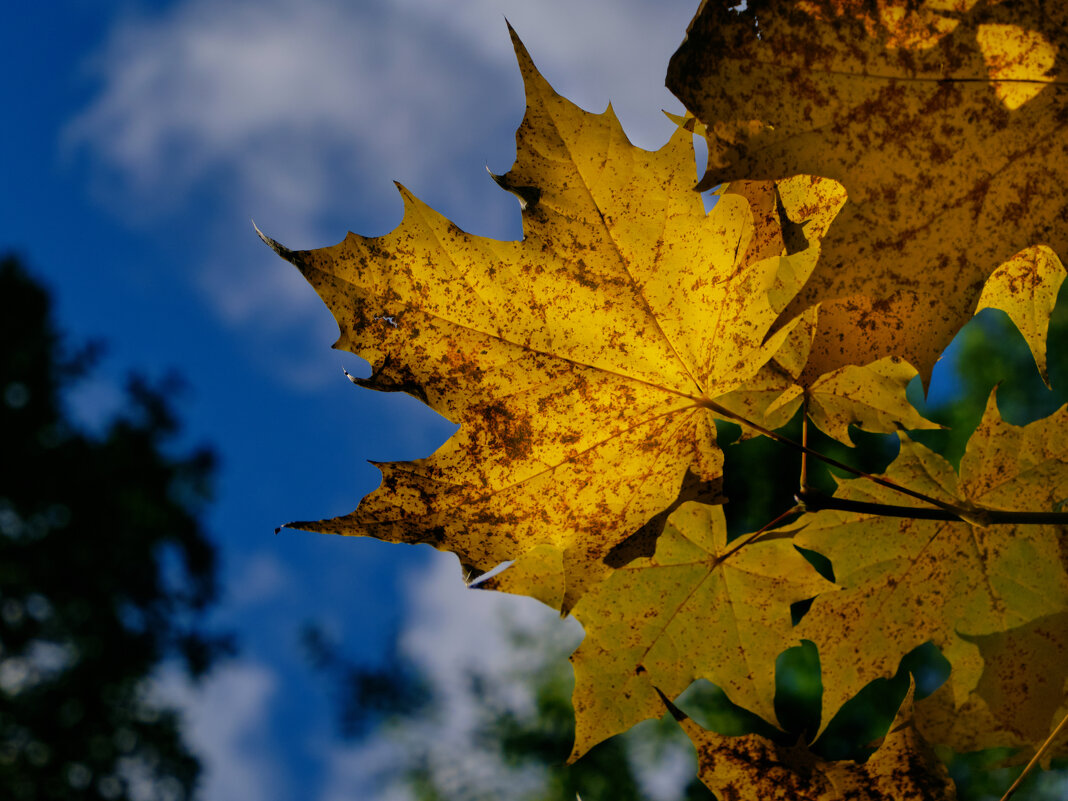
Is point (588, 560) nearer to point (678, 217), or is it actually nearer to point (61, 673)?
point (678, 217)

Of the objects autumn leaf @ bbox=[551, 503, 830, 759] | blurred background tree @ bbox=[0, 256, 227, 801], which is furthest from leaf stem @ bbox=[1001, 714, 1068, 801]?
blurred background tree @ bbox=[0, 256, 227, 801]

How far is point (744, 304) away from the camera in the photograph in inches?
22.1

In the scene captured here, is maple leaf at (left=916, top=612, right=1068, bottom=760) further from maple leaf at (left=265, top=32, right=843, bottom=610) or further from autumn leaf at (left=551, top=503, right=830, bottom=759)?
maple leaf at (left=265, top=32, right=843, bottom=610)

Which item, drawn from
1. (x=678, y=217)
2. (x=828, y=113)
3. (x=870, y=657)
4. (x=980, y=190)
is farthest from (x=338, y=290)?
(x=870, y=657)

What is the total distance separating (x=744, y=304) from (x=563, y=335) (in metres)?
0.15

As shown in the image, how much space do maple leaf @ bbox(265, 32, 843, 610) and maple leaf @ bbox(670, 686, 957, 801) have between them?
0.20m

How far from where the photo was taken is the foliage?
20.3 inches

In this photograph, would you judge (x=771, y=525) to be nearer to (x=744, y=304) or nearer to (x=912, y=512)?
(x=912, y=512)

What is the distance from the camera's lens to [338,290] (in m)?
0.58

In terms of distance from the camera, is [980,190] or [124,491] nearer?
[980,190]

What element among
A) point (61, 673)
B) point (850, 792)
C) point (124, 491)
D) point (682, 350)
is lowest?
point (850, 792)

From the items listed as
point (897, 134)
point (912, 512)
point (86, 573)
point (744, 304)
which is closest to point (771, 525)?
point (912, 512)

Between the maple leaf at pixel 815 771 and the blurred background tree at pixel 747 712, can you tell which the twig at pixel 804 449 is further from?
the blurred background tree at pixel 747 712

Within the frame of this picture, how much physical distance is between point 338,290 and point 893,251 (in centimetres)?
43
